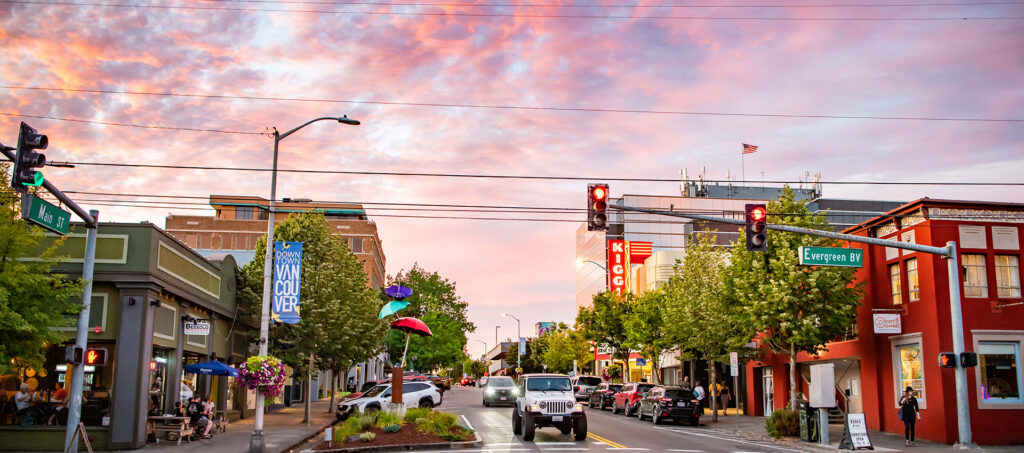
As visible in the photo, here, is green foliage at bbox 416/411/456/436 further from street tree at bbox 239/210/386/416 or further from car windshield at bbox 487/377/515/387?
car windshield at bbox 487/377/515/387

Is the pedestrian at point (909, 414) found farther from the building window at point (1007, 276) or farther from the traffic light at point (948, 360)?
the building window at point (1007, 276)

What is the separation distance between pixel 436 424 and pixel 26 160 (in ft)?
46.2

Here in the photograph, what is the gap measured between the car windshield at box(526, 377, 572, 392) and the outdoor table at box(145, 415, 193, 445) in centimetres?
1057

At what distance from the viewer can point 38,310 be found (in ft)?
60.0

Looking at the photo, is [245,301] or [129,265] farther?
[245,301]

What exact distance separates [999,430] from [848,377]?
7.46m

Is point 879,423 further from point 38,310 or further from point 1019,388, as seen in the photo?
point 38,310

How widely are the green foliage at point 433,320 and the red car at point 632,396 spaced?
41277 mm

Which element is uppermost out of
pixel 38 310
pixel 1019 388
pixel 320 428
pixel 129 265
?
pixel 129 265

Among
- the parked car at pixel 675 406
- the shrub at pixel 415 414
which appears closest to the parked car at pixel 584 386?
the parked car at pixel 675 406

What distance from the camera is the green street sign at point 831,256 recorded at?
74.0 feet

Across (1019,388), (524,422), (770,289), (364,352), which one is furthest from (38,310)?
(1019,388)

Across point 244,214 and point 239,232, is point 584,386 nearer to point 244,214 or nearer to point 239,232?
point 239,232

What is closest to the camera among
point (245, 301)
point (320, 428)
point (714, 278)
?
point (320, 428)
